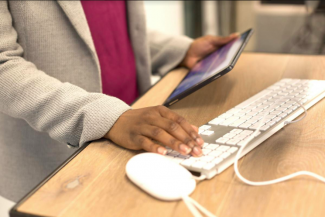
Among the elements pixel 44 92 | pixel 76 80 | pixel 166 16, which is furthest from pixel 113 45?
pixel 166 16

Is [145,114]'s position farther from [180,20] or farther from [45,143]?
[180,20]

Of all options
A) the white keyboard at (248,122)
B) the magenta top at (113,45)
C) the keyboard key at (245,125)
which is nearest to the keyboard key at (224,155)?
the white keyboard at (248,122)

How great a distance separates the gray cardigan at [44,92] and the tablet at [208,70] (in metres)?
0.17

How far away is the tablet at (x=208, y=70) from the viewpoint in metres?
0.76

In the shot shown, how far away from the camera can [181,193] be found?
477 mm

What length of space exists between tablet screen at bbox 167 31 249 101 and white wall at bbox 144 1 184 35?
1.30 meters

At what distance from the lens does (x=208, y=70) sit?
2.92 ft

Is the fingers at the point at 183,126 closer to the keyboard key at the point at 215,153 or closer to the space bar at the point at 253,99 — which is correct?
the keyboard key at the point at 215,153

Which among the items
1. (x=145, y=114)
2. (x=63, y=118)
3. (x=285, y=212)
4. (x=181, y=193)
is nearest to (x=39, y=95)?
(x=63, y=118)

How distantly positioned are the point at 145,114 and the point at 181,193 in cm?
19

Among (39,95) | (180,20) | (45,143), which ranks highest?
(39,95)

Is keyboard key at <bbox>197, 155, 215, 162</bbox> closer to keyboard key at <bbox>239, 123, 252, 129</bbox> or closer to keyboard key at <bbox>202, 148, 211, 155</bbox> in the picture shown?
keyboard key at <bbox>202, 148, 211, 155</bbox>

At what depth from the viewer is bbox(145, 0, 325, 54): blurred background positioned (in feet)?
7.29

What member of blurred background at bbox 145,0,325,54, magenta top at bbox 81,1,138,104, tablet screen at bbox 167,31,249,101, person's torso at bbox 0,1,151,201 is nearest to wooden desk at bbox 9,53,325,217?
tablet screen at bbox 167,31,249,101
